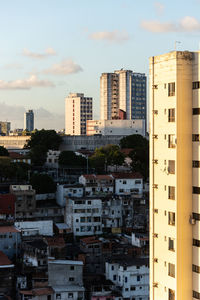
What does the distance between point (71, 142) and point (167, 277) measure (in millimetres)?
70768

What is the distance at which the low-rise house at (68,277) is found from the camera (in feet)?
119

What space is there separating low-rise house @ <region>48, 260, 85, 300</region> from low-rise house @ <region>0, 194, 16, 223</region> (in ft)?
36.6

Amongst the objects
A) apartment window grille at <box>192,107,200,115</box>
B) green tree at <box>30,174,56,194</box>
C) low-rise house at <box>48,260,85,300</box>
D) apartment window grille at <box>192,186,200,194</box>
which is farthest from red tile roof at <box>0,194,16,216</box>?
apartment window grille at <box>192,107,200,115</box>

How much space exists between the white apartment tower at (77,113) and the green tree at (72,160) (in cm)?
6260

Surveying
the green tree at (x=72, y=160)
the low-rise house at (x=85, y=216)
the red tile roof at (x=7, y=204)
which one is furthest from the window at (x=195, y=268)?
the green tree at (x=72, y=160)

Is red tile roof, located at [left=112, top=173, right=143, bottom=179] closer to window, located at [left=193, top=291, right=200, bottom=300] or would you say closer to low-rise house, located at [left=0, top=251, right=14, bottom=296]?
low-rise house, located at [left=0, top=251, right=14, bottom=296]

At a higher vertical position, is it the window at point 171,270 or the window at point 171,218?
the window at point 171,218

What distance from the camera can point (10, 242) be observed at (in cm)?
4288

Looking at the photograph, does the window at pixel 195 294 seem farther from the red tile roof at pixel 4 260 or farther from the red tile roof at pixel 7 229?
the red tile roof at pixel 7 229

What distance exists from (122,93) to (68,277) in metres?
85.0

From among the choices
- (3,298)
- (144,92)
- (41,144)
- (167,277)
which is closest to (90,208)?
(3,298)

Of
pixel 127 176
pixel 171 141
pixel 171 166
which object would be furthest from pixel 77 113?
pixel 171 166

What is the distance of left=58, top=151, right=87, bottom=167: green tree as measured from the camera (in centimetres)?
6669

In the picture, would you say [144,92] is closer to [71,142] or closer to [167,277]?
[71,142]
